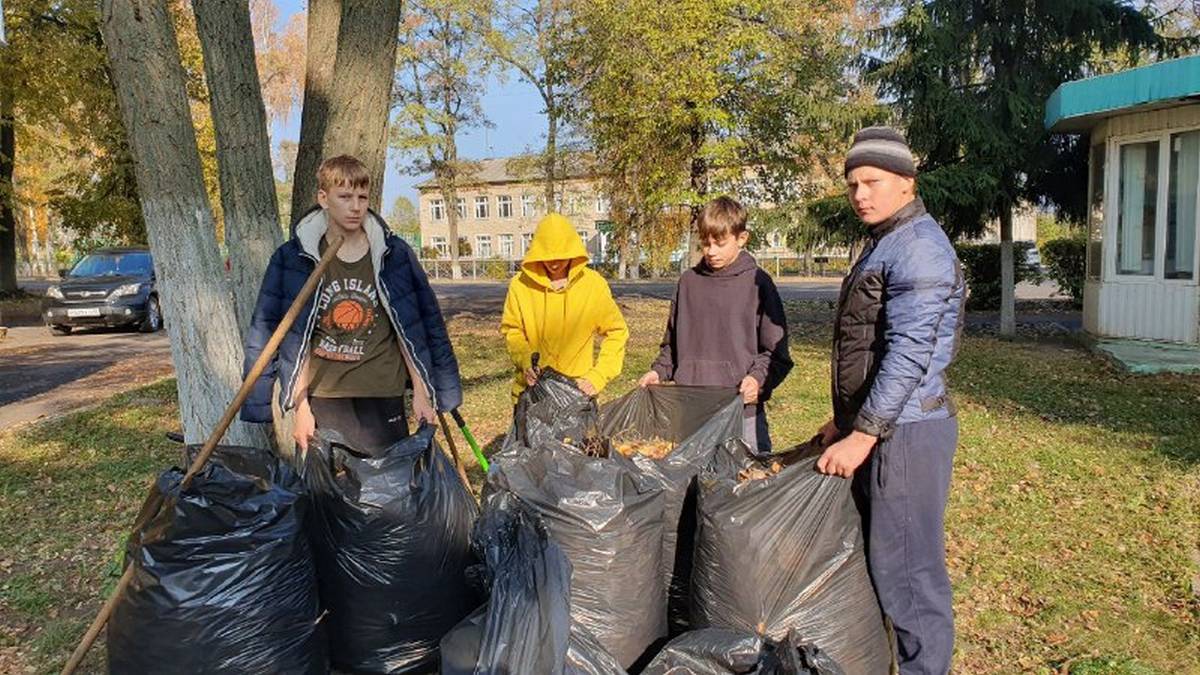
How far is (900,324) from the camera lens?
2316 mm

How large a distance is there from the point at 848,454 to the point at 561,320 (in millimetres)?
1503

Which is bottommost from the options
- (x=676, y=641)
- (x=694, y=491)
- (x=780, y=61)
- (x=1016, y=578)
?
(x=1016, y=578)

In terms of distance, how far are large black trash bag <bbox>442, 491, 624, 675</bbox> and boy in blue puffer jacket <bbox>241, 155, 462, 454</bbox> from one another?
1.10 metres

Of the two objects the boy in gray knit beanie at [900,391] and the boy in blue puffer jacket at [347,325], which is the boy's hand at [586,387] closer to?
the boy in blue puffer jacket at [347,325]

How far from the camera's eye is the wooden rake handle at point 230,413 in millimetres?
2363

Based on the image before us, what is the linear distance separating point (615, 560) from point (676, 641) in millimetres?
338

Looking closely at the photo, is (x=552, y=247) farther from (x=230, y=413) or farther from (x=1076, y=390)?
(x=1076, y=390)

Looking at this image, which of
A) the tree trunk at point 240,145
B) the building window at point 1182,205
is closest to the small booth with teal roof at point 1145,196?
the building window at point 1182,205

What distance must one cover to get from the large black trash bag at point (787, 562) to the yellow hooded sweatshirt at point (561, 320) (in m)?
1.15

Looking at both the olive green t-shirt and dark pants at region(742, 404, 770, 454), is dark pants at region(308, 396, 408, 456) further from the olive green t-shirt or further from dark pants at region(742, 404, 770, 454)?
dark pants at region(742, 404, 770, 454)

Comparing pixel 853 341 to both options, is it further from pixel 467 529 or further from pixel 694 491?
pixel 467 529

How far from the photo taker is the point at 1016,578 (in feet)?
12.0

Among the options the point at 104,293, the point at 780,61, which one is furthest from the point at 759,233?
the point at 104,293

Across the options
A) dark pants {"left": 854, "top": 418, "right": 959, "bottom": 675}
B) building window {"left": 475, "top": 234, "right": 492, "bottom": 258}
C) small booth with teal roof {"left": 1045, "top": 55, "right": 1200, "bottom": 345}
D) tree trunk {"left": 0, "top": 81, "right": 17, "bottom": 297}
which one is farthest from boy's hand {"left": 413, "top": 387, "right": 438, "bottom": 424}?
building window {"left": 475, "top": 234, "right": 492, "bottom": 258}
